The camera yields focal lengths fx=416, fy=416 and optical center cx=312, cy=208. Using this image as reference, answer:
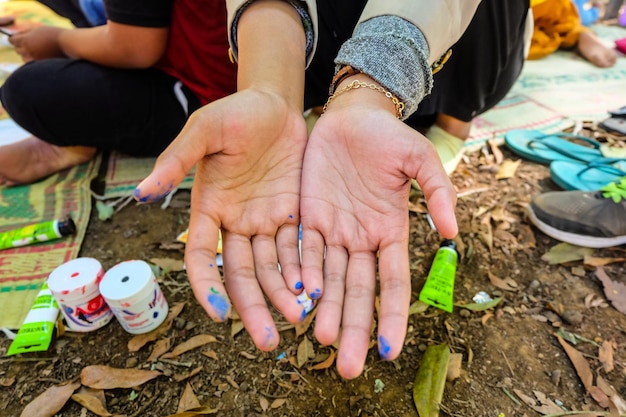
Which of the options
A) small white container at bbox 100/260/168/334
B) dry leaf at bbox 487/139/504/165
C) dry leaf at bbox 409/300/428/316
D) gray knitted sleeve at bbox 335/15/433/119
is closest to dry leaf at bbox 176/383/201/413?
small white container at bbox 100/260/168/334

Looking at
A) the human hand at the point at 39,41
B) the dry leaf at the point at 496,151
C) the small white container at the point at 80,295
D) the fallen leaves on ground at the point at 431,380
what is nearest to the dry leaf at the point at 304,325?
the fallen leaves on ground at the point at 431,380

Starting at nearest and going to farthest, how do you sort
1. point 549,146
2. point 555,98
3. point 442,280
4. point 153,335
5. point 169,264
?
1. point 153,335
2. point 442,280
3. point 169,264
4. point 549,146
5. point 555,98

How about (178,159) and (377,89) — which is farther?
(377,89)

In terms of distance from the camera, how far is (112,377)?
45.7 inches

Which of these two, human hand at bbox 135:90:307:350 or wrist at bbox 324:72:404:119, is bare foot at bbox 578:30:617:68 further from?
human hand at bbox 135:90:307:350

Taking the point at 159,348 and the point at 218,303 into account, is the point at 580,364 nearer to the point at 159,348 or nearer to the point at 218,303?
the point at 218,303

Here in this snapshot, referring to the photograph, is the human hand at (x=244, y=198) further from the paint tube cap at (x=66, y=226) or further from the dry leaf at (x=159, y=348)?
the paint tube cap at (x=66, y=226)

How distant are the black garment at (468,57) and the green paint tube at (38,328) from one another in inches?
48.1

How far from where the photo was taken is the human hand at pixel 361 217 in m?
0.80

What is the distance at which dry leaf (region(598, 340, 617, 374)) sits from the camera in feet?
3.94

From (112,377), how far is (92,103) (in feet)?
3.92

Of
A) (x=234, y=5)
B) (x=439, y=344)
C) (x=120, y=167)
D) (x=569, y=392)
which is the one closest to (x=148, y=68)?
(x=120, y=167)

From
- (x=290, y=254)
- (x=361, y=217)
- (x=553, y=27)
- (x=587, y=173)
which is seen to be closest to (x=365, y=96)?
(x=361, y=217)

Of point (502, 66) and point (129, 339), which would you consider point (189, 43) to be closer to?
point (129, 339)
